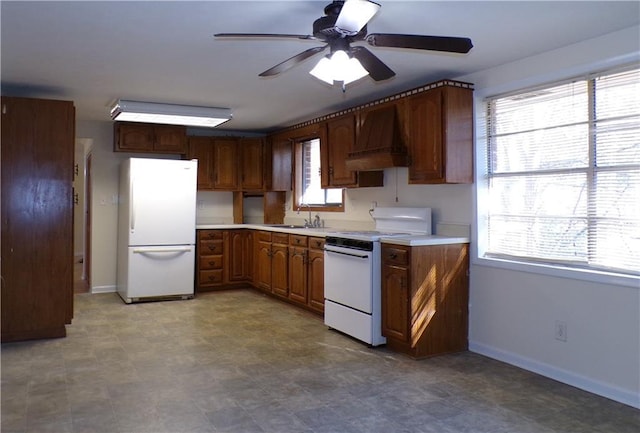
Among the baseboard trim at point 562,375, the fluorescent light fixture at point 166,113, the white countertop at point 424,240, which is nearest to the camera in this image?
the baseboard trim at point 562,375

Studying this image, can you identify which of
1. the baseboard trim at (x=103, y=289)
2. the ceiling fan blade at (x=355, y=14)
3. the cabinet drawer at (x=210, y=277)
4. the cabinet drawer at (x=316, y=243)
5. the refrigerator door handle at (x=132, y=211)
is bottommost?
the baseboard trim at (x=103, y=289)

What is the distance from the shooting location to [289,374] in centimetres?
344

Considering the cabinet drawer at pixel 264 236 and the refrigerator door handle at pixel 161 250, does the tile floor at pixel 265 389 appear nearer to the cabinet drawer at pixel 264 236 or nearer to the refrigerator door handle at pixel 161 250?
the refrigerator door handle at pixel 161 250

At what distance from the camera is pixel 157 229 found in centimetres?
586

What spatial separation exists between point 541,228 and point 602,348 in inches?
36.0

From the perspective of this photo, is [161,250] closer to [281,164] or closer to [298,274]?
[298,274]

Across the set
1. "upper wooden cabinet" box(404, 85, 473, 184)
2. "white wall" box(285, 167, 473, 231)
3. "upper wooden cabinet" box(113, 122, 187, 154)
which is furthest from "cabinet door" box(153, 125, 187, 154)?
"upper wooden cabinet" box(404, 85, 473, 184)

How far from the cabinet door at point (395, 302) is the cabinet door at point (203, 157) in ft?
11.7

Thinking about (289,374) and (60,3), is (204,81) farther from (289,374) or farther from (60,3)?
(289,374)

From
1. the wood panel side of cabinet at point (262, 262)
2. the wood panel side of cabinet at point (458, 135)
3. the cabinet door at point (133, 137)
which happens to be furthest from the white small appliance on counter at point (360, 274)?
the cabinet door at point (133, 137)

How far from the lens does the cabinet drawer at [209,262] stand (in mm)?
6462

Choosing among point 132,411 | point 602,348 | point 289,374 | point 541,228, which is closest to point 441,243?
point 541,228

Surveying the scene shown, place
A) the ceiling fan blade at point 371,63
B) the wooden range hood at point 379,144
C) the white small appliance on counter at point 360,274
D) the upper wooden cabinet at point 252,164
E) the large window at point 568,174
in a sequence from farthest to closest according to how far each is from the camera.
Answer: the upper wooden cabinet at point 252,164
the wooden range hood at point 379,144
the white small appliance on counter at point 360,274
the large window at point 568,174
the ceiling fan blade at point 371,63

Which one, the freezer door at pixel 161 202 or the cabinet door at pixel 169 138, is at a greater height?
the cabinet door at pixel 169 138
